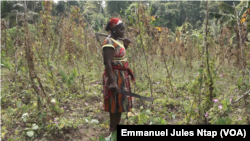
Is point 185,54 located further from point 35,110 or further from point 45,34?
point 35,110

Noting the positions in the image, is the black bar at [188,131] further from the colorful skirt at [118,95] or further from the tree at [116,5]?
the tree at [116,5]

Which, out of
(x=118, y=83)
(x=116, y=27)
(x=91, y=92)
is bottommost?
(x=91, y=92)

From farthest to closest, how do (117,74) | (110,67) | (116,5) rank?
(116,5) → (117,74) → (110,67)

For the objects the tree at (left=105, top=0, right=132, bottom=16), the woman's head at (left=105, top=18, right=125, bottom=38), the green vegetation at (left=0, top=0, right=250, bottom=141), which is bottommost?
the green vegetation at (left=0, top=0, right=250, bottom=141)

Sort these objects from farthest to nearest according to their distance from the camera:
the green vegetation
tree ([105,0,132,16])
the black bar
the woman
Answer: tree ([105,0,132,16]) → the woman → the green vegetation → the black bar

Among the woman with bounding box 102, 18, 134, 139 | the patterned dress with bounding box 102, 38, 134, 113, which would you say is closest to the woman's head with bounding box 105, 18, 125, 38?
the woman with bounding box 102, 18, 134, 139

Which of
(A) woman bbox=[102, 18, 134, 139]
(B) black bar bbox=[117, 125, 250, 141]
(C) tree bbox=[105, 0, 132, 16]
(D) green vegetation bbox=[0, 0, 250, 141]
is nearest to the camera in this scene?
(B) black bar bbox=[117, 125, 250, 141]

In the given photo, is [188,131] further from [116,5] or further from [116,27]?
[116,5]

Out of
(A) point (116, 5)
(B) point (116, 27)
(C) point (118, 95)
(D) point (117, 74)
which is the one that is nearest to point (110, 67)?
(D) point (117, 74)

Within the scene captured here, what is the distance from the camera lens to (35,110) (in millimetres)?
2551

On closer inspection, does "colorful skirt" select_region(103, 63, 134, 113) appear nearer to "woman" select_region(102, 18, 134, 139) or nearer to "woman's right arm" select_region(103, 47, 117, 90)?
"woman" select_region(102, 18, 134, 139)

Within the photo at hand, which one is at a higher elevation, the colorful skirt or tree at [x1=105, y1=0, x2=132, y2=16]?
tree at [x1=105, y1=0, x2=132, y2=16]

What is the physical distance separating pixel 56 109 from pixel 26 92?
1074mm

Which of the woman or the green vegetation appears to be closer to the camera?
the green vegetation
